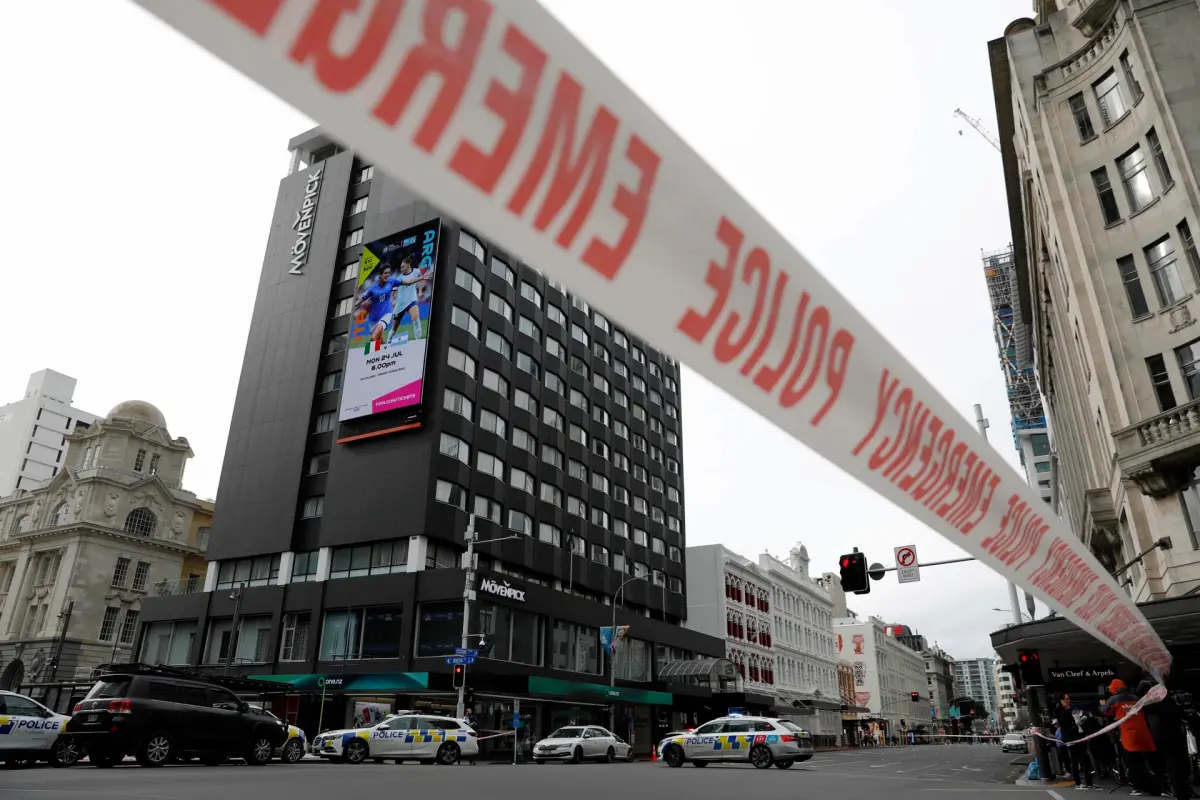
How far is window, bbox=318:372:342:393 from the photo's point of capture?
4475cm

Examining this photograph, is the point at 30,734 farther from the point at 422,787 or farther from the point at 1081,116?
the point at 1081,116

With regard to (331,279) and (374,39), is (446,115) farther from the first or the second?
(331,279)

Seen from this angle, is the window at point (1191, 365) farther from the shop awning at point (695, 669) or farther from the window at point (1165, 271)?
the shop awning at point (695, 669)

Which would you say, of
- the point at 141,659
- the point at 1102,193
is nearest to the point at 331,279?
the point at 141,659

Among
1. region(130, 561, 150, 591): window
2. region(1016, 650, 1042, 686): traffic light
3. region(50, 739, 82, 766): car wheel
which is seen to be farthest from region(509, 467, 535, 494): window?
region(130, 561, 150, 591): window

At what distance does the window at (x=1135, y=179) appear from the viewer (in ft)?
77.0

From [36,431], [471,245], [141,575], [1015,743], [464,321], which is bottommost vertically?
[1015,743]

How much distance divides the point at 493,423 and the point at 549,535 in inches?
331

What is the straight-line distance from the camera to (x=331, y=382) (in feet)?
148

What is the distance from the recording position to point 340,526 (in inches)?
1582

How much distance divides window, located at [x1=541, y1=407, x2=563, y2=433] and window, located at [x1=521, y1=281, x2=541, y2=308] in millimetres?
7484

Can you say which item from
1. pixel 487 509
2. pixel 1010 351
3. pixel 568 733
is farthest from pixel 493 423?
pixel 1010 351

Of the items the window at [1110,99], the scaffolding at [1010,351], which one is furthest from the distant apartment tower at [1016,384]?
the window at [1110,99]

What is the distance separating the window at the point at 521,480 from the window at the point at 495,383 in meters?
4.80
